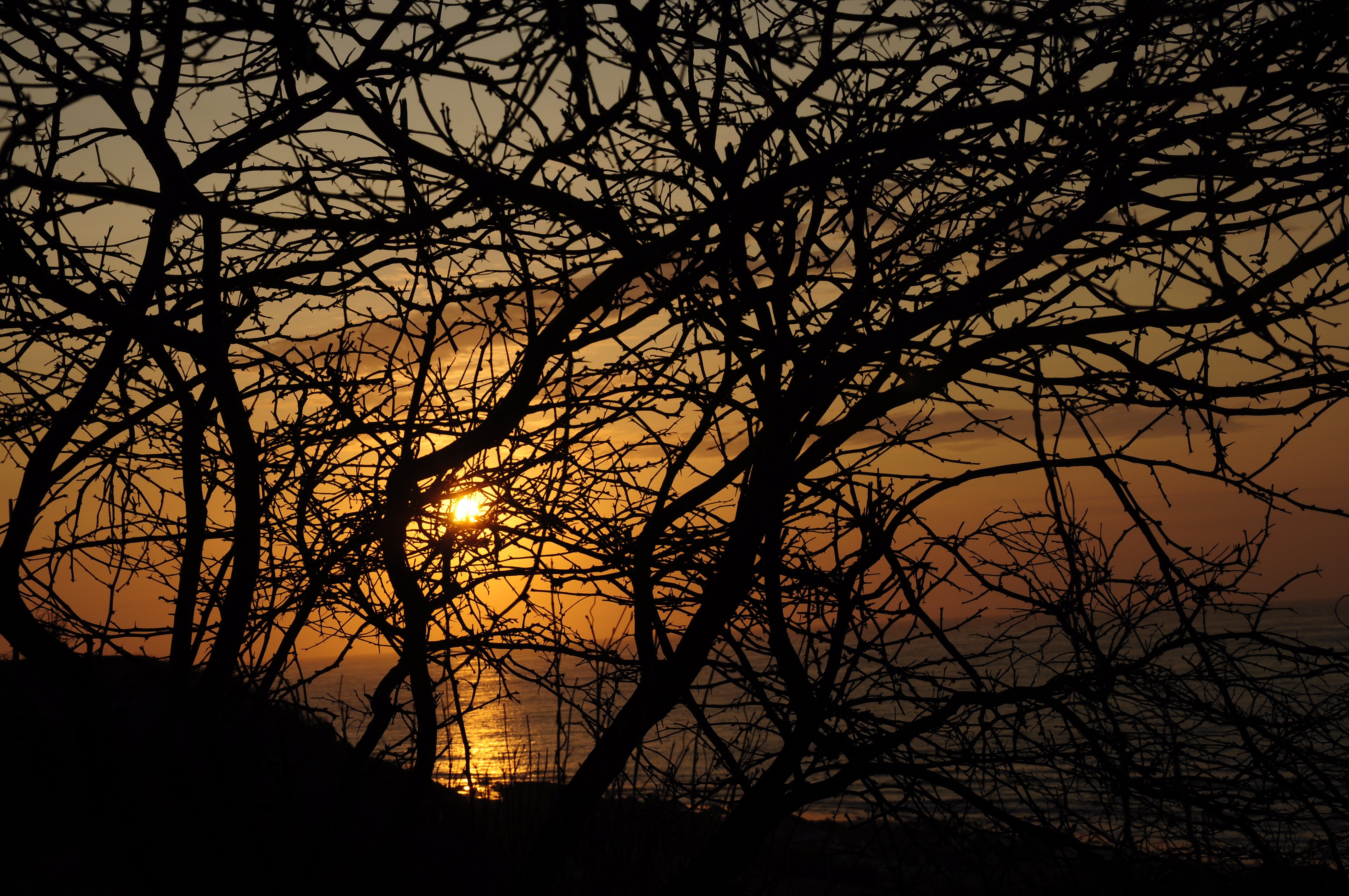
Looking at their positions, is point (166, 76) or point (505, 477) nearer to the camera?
point (166, 76)

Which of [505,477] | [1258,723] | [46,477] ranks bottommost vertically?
[1258,723]

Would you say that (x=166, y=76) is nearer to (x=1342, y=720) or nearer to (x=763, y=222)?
→ (x=763, y=222)

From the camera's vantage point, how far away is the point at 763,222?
10.1 ft

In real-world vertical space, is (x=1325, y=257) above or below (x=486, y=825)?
above

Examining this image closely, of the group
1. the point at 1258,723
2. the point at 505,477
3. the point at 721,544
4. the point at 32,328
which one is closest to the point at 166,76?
the point at 32,328

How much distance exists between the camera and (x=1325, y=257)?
2758 millimetres

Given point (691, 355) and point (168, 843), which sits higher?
point (691, 355)

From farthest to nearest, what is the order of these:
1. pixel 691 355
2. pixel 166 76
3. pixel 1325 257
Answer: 1. pixel 691 355
2. pixel 166 76
3. pixel 1325 257

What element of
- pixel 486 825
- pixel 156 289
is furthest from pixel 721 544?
pixel 156 289

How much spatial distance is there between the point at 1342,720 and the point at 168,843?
30.7 ft

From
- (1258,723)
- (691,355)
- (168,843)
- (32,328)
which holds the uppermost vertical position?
(691,355)

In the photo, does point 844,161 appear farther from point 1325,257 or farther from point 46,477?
point 46,477

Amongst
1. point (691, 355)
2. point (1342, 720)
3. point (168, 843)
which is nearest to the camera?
point (1342, 720)

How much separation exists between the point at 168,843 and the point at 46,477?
7.28m
